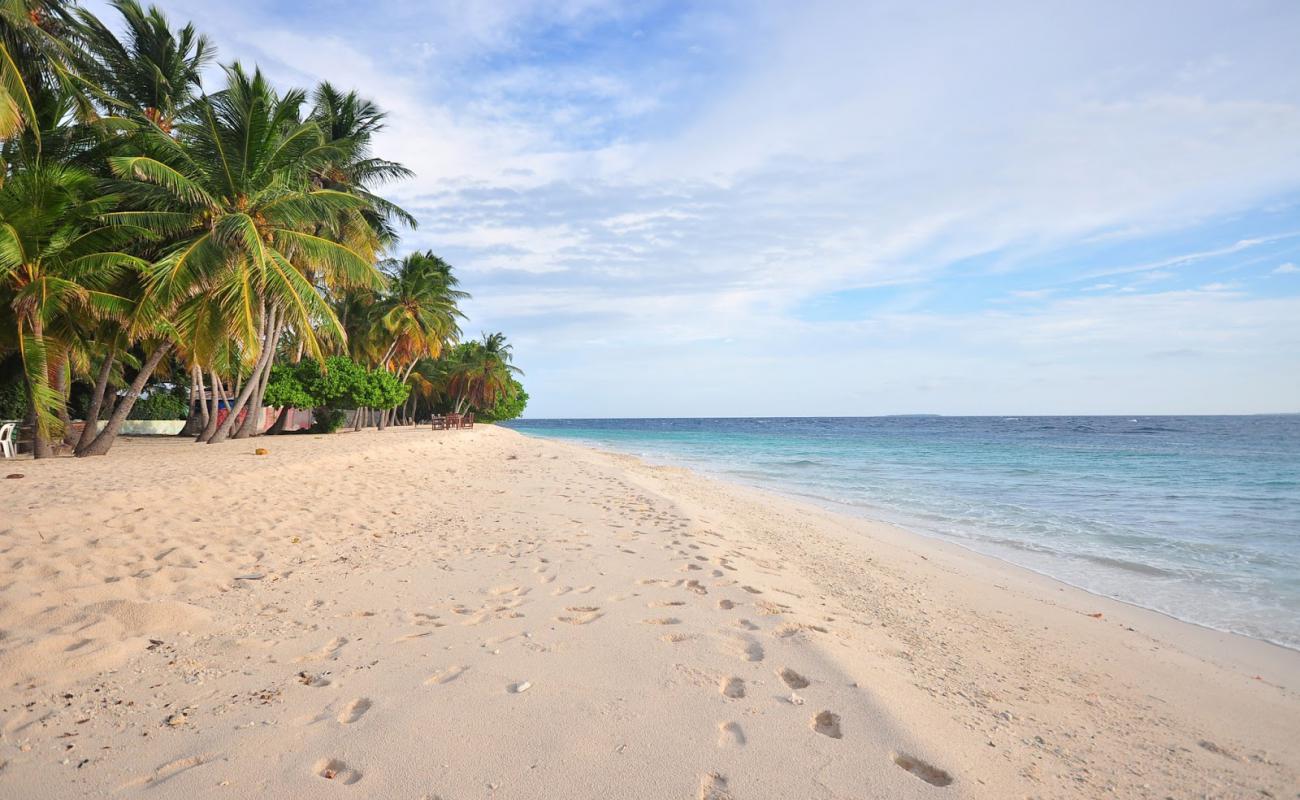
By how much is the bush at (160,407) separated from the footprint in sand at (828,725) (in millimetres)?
28463

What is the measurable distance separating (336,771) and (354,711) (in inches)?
Result: 18.7

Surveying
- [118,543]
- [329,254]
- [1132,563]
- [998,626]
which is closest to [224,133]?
[329,254]

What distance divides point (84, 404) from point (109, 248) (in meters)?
12.7

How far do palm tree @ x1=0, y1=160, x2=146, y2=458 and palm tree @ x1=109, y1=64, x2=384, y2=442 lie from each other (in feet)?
2.03

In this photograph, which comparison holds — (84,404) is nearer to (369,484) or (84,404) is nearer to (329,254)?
(329,254)

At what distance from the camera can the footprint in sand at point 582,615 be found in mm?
3994

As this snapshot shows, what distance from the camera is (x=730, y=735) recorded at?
2.61 metres

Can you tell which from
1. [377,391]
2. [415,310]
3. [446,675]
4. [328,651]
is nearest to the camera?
[446,675]

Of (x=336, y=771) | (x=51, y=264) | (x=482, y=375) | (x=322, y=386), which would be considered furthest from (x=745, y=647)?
(x=482, y=375)

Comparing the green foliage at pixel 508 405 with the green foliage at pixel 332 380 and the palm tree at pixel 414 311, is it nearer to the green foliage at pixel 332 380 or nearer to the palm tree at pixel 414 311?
the palm tree at pixel 414 311

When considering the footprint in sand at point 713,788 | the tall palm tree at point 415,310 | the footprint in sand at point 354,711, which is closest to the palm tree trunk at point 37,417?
the footprint in sand at point 354,711

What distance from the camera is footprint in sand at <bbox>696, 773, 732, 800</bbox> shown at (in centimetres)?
221

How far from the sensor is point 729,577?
5.12 meters

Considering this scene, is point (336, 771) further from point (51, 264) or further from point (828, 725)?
point (51, 264)
